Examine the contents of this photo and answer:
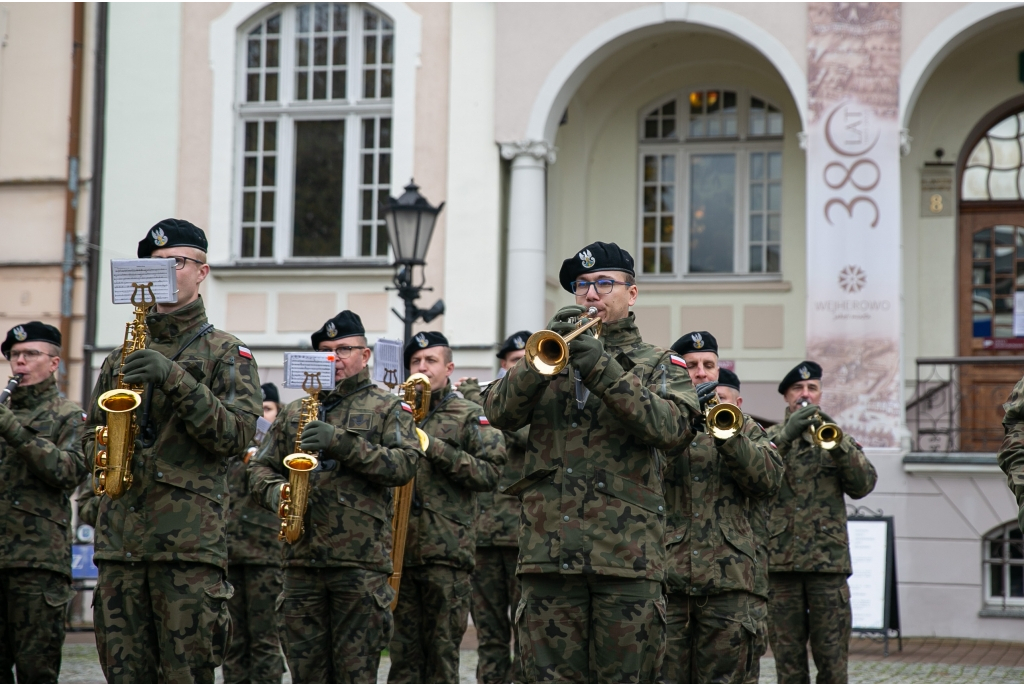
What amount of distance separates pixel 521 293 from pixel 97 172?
226 inches

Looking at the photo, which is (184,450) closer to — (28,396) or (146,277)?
(146,277)

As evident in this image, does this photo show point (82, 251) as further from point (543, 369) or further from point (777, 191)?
point (543, 369)

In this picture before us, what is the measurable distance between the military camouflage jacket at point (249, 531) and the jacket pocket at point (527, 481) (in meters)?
4.19

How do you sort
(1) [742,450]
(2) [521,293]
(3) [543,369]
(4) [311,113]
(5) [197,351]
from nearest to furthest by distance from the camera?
(3) [543,369]
(5) [197,351]
(1) [742,450]
(2) [521,293]
(4) [311,113]

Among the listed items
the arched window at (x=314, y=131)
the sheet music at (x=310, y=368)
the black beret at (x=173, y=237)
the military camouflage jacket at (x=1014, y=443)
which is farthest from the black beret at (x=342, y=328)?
the arched window at (x=314, y=131)

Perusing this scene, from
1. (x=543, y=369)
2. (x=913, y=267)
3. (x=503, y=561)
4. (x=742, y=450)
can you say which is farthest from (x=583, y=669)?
(x=913, y=267)

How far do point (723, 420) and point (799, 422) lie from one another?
2077mm

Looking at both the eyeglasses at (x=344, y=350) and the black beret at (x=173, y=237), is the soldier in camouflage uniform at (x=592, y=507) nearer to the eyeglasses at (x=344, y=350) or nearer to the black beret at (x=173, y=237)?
the black beret at (x=173, y=237)

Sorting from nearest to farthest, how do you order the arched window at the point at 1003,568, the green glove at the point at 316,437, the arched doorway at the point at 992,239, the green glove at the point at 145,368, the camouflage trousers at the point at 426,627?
1. the green glove at the point at 145,368
2. the green glove at the point at 316,437
3. the camouflage trousers at the point at 426,627
4. the arched window at the point at 1003,568
5. the arched doorway at the point at 992,239

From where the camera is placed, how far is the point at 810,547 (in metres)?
9.48

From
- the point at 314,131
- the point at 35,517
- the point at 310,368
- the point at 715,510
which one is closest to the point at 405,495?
the point at 310,368

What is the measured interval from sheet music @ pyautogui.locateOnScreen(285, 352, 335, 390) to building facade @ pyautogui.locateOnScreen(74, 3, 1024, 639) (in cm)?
855

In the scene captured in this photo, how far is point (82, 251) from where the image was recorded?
1731 cm

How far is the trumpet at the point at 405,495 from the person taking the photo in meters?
8.59
